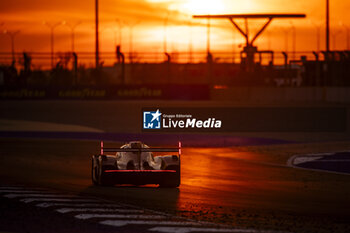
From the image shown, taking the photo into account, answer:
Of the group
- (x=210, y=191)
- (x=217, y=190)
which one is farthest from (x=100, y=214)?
(x=217, y=190)

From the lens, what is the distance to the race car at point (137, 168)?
17.1 m

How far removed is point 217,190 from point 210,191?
254 mm

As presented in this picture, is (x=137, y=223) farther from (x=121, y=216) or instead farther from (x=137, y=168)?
Answer: (x=137, y=168)

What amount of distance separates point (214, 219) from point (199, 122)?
26.3 metres

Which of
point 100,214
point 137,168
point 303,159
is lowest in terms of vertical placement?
point 303,159

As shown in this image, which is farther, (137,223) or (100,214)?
(100,214)

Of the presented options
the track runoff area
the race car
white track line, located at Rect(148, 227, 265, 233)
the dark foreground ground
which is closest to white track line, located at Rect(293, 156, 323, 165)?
the dark foreground ground

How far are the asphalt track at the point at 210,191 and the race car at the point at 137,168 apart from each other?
262 millimetres

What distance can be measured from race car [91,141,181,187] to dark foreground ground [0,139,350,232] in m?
0.26

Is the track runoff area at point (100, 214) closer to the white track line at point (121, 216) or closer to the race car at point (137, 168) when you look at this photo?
the white track line at point (121, 216)

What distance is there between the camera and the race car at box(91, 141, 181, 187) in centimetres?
1706

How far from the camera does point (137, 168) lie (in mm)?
17266

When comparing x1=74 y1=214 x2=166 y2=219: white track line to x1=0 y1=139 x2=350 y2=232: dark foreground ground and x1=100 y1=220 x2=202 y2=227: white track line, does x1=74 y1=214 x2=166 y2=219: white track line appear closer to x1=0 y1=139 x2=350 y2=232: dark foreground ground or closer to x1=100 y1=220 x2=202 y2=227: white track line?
x1=0 y1=139 x2=350 y2=232: dark foreground ground

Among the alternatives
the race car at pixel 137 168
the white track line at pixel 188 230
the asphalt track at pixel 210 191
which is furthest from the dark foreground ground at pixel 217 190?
the white track line at pixel 188 230
